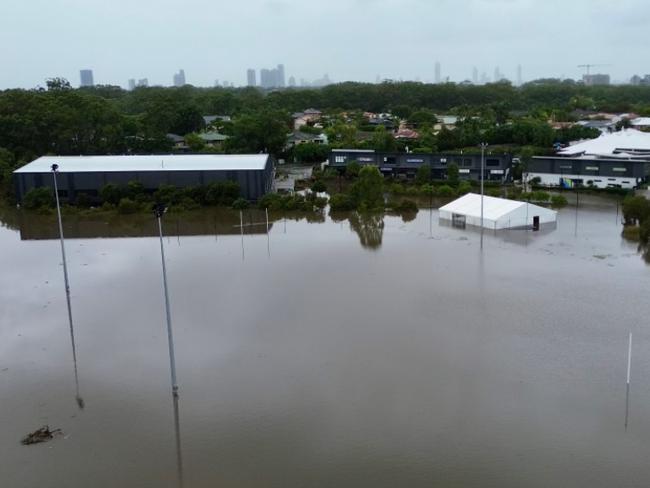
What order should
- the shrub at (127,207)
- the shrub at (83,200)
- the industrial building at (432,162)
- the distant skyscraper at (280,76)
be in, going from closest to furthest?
the shrub at (127,207)
the shrub at (83,200)
the industrial building at (432,162)
the distant skyscraper at (280,76)

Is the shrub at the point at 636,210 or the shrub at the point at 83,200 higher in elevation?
the shrub at the point at 83,200

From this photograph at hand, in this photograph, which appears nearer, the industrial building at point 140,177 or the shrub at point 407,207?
the shrub at point 407,207

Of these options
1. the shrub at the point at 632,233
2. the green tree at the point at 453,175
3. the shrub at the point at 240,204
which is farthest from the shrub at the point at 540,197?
the shrub at the point at 240,204

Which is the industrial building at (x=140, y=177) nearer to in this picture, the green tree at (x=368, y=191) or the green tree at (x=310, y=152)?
the green tree at (x=368, y=191)

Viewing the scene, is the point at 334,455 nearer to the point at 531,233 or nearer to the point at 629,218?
the point at 531,233

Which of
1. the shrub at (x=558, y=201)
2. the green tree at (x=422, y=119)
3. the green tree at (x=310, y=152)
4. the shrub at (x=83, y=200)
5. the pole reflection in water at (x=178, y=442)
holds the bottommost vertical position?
the pole reflection in water at (x=178, y=442)

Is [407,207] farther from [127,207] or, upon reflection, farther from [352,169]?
[127,207]

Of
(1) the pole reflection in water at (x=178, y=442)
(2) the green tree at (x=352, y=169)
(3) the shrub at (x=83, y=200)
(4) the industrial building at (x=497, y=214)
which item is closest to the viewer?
(1) the pole reflection in water at (x=178, y=442)

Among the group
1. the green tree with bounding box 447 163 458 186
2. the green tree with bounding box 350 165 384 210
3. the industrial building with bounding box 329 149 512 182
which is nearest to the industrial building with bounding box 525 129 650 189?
the industrial building with bounding box 329 149 512 182
